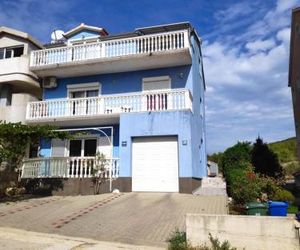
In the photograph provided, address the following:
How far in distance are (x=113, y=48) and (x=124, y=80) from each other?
2.12 meters

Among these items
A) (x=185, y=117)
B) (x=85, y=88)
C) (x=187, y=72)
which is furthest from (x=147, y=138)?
(x=85, y=88)

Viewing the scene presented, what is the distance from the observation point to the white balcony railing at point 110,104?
17.4 meters

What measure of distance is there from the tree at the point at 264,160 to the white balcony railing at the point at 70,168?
35.4ft

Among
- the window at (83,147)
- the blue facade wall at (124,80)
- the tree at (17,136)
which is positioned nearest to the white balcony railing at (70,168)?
the tree at (17,136)

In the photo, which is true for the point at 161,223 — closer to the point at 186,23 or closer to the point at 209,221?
the point at 209,221

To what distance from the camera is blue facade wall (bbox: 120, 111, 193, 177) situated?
16.7m

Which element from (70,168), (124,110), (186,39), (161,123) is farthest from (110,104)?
(186,39)

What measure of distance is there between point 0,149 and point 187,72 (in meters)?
11.1

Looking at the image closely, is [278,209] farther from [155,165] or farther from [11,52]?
[11,52]

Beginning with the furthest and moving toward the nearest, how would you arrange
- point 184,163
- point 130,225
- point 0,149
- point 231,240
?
1. point 184,163
2. point 0,149
3. point 130,225
4. point 231,240

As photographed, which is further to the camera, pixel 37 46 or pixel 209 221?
pixel 37 46

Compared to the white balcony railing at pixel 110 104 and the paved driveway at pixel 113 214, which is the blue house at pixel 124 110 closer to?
the white balcony railing at pixel 110 104

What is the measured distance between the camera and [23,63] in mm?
21531

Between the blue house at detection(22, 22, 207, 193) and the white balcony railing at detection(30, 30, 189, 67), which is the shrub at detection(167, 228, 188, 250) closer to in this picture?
the blue house at detection(22, 22, 207, 193)
